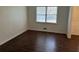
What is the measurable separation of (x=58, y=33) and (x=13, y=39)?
1928mm

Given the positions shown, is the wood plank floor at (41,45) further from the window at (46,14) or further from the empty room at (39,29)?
the window at (46,14)

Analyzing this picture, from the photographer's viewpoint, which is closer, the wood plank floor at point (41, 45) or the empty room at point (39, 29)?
the wood plank floor at point (41, 45)

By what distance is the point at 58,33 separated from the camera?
507 cm

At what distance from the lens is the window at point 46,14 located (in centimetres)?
523

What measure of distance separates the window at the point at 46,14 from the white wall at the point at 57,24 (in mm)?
185

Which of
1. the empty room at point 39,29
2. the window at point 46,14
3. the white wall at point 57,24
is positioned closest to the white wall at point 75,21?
the empty room at point 39,29

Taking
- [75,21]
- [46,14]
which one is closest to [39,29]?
[46,14]

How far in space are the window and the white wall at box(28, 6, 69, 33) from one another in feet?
0.61

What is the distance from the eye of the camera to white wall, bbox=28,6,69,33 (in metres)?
4.89

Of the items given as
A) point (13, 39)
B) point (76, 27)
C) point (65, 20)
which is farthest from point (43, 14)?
point (13, 39)

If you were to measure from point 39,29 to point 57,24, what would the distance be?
857 mm

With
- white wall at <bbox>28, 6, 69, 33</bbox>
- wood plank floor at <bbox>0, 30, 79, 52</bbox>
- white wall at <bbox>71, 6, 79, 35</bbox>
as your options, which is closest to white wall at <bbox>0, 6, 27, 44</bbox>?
wood plank floor at <bbox>0, 30, 79, 52</bbox>
